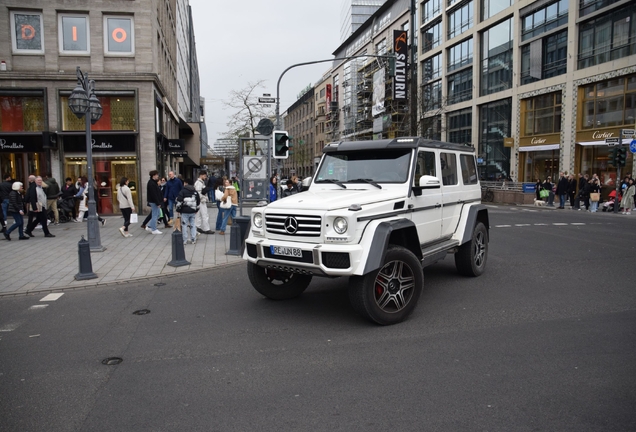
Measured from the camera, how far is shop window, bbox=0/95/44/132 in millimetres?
20547

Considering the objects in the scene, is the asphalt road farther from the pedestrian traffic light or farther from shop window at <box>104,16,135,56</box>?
shop window at <box>104,16,135,56</box>

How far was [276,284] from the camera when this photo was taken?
6867mm

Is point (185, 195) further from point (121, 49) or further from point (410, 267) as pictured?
point (121, 49)

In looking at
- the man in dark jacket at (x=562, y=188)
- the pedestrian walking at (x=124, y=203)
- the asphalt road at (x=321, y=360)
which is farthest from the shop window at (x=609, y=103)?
the pedestrian walking at (x=124, y=203)

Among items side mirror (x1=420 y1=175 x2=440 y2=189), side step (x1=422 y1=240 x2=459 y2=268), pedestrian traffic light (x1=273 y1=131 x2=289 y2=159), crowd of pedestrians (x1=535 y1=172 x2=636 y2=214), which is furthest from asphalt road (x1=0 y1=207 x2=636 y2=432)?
crowd of pedestrians (x1=535 y1=172 x2=636 y2=214)

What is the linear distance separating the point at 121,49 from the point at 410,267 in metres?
19.7

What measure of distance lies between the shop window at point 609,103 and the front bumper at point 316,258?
27.3 m

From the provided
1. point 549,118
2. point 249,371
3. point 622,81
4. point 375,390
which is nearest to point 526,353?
point 375,390

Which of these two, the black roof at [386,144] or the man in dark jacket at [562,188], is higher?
the black roof at [386,144]

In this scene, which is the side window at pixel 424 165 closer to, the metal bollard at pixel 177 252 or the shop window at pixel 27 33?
the metal bollard at pixel 177 252

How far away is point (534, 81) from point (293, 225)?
109ft

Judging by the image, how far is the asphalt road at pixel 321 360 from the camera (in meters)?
3.53

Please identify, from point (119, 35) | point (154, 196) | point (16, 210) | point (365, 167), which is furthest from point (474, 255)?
point (119, 35)

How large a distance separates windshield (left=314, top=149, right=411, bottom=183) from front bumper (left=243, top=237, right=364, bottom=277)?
1606 millimetres
